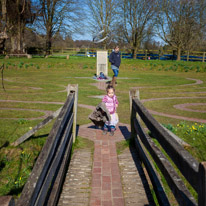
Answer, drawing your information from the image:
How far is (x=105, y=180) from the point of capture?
4398 millimetres

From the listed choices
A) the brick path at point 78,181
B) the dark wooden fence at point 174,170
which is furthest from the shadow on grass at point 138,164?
the brick path at point 78,181

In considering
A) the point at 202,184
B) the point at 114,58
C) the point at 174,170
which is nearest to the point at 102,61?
the point at 114,58

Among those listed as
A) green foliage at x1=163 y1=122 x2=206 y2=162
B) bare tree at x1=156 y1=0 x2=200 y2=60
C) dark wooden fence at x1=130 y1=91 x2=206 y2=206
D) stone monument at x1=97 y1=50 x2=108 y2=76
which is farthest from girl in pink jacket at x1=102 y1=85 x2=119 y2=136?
bare tree at x1=156 y1=0 x2=200 y2=60

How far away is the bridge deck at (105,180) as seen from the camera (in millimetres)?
3846

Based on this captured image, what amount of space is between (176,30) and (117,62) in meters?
29.0

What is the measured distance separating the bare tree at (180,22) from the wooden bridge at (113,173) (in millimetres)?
36068

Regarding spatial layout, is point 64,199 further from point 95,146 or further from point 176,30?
point 176,30

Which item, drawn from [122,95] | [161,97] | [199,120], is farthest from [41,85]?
[199,120]

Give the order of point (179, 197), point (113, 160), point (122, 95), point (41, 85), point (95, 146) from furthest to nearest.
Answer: point (41, 85)
point (122, 95)
point (95, 146)
point (113, 160)
point (179, 197)

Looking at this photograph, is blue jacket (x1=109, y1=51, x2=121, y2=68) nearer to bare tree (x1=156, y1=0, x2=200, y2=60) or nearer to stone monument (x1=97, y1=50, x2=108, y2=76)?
stone monument (x1=97, y1=50, x2=108, y2=76)

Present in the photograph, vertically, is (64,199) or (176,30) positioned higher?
(176,30)

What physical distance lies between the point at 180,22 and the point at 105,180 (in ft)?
128

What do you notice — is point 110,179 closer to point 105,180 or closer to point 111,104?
point 105,180

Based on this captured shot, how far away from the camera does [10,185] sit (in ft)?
16.0
